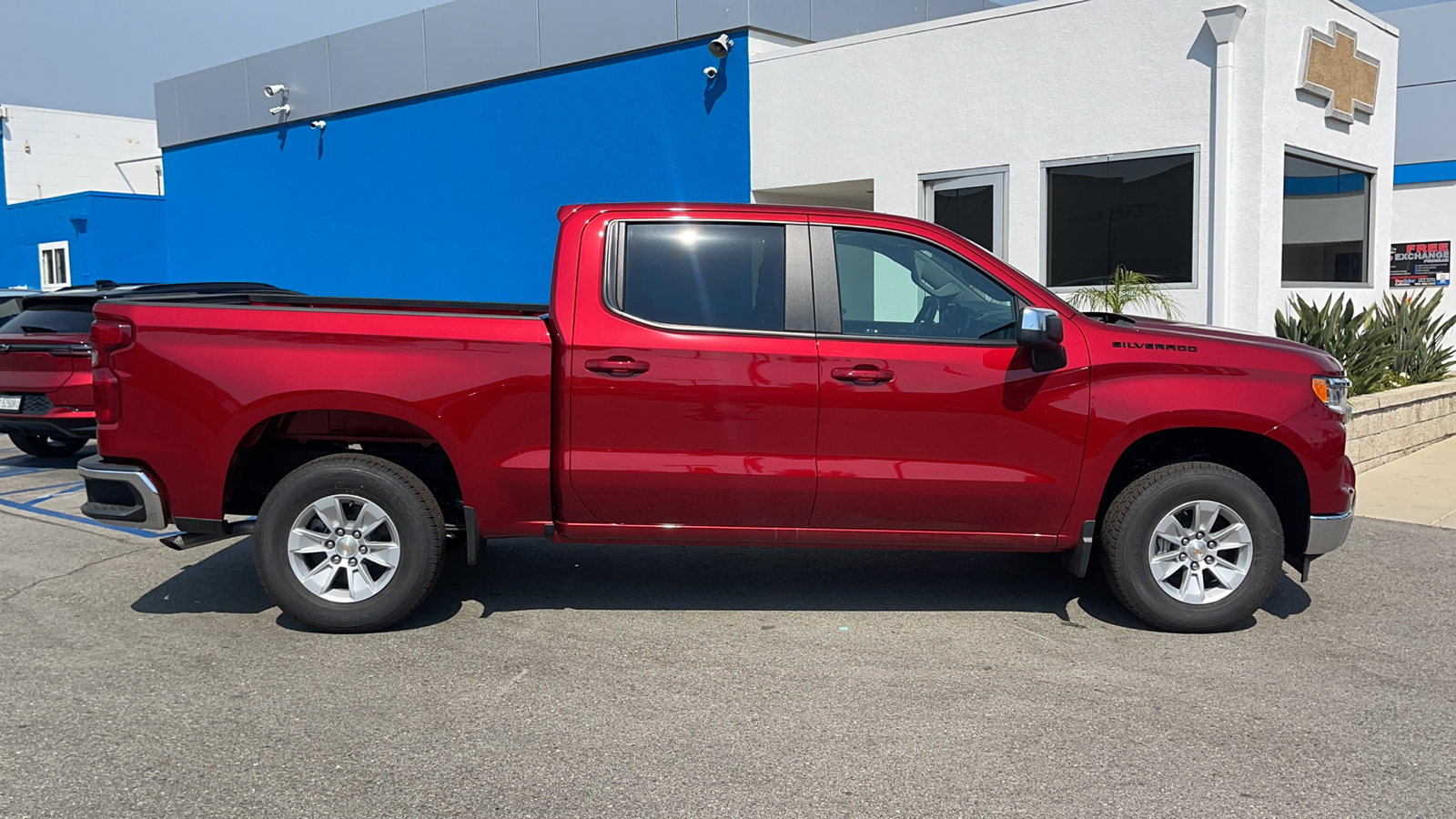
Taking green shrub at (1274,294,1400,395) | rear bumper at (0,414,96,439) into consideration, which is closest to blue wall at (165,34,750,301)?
green shrub at (1274,294,1400,395)

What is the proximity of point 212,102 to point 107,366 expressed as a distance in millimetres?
17656

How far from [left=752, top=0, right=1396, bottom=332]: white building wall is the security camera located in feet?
1.34

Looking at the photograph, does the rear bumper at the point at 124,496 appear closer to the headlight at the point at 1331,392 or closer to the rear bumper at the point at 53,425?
the rear bumper at the point at 53,425

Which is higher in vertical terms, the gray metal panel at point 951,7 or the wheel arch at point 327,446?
the gray metal panel at point 951,7

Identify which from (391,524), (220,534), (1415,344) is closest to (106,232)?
(220,534)

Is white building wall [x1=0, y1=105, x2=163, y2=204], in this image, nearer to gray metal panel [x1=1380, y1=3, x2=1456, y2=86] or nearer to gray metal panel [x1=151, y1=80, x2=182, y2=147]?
gray metal panel [x1=151, y1=80, x2=182, y2=147]

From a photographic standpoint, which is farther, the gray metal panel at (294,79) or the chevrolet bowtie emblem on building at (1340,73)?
the gray metal panel at (294,79)

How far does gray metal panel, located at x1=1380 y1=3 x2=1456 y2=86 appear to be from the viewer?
20.7m

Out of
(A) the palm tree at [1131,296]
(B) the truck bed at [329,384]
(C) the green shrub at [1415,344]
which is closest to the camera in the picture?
(B) the truck bed at [329,384]

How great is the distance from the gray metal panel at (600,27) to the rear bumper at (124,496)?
33.1ft

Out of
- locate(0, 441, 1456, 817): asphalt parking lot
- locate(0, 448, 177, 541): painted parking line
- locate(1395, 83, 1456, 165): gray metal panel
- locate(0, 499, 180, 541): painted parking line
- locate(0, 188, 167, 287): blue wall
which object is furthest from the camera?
locate(0, 188, 167, 287): blue wall

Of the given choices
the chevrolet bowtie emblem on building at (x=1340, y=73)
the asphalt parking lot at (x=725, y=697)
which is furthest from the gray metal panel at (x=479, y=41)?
the asphalt parking lot at (x=725, y=697)

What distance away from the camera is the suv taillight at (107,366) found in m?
5.38

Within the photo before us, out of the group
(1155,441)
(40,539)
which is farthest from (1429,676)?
(40,539)
